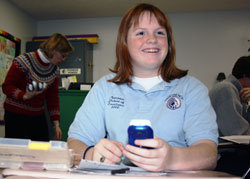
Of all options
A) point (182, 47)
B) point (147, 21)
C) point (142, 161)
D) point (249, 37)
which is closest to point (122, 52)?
point (147, 21)

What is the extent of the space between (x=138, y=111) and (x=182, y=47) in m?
4.36

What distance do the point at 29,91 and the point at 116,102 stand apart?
48.9 inches

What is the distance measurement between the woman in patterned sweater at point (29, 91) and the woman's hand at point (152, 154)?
1.63 metres

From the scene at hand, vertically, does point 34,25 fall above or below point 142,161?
above

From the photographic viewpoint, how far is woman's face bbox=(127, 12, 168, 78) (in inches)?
39.8

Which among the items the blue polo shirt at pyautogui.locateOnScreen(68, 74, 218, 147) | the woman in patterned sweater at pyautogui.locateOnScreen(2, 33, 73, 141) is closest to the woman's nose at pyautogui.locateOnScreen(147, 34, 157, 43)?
the blue polo shirt at pyautogui.locateOnScreen(68, 74, 218, 147)

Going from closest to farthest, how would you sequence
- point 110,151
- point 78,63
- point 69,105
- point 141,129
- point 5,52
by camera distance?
point 141,129 → point 110,151 → point 69,105 → point 5,52 → point 78,63

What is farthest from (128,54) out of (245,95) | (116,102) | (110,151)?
(245,95)

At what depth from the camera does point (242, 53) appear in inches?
191

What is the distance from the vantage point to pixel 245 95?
1794 millimetres

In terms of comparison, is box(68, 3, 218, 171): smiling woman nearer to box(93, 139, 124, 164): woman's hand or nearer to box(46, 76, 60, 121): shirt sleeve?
box(93, 139, 124, 164): woman's hand

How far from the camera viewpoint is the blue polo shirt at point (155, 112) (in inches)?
36.1

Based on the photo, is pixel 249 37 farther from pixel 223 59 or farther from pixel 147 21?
pixel 147 21

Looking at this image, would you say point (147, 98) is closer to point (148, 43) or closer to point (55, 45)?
point (148, 43)
